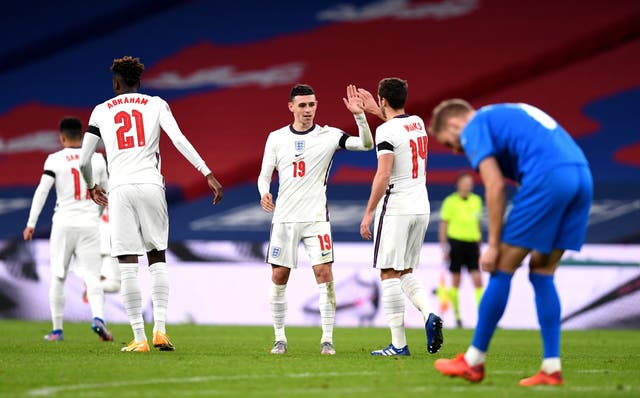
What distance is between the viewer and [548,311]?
19.9 ft

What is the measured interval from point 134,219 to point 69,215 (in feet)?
10.8

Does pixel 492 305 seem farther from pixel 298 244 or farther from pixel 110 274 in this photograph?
pixel 110 274

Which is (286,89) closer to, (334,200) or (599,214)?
(334,200)

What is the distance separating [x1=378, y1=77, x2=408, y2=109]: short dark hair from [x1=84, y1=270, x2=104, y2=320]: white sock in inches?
167

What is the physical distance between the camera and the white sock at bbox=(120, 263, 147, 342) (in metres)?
8.51

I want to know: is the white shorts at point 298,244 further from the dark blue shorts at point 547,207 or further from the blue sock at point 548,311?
the dark blue shorts at point 547,207

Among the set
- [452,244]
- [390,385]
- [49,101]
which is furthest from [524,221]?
[49,101]

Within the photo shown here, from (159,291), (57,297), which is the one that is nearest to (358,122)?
(159,291)

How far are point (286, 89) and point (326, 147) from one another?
506 inches

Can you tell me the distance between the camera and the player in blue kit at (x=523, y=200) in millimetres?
5797

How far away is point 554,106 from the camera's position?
19938 millimetres

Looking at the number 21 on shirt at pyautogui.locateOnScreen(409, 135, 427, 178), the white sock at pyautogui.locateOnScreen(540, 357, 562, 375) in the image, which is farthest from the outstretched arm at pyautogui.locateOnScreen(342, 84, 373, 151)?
the white sock at pyautogui.locateOnScreen(540, 357, 562, 375)

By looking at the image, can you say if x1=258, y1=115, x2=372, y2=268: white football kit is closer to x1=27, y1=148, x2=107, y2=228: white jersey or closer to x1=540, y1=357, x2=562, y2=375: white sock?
x1=540, y1=357, x2=562, y2=375: white sock

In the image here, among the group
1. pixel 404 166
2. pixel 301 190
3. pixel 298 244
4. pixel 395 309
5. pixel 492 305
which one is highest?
pixel 404 166
